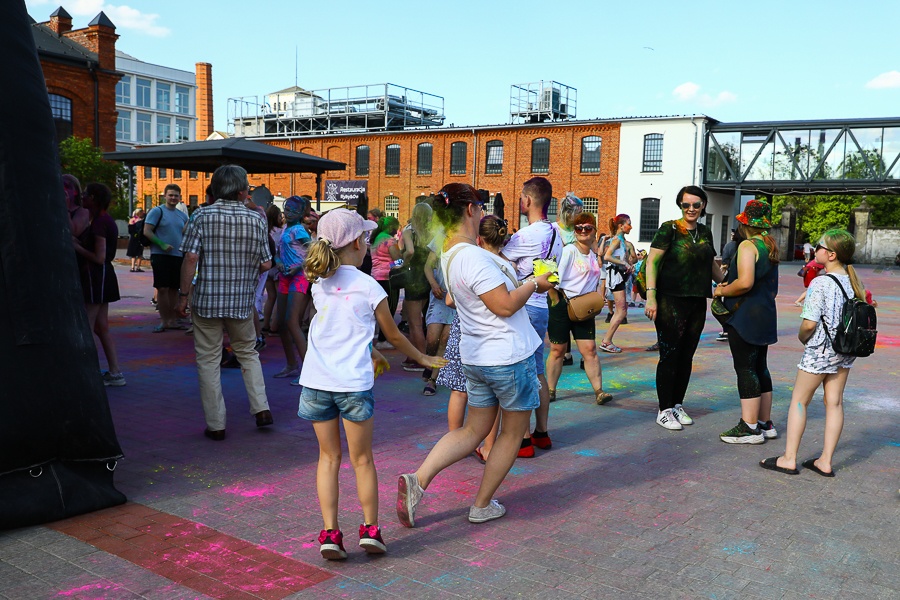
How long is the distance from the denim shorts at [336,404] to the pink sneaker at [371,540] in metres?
0.55

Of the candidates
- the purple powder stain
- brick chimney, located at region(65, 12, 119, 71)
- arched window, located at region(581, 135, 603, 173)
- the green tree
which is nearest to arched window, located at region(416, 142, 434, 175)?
arched window, located at region(581, 135, 603, 173)

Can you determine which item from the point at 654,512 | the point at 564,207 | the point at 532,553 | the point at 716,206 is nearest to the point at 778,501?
the point at 654,512

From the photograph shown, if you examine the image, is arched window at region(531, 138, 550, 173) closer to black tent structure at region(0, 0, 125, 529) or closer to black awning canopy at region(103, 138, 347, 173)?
black awning canopy at region(103, 138, 347, 173)

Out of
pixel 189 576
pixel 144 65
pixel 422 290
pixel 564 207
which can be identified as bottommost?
pixel 189 576

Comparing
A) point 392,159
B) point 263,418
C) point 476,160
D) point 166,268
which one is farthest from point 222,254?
point 392,159

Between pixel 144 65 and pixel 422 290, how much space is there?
90.0 m

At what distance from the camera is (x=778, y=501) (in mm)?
4785

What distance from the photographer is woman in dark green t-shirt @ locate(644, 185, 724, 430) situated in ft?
20.8

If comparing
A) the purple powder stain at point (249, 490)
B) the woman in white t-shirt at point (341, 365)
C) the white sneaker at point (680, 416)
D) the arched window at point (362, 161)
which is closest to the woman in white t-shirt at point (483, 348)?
the woman in white t-shirt at point (341, 365)

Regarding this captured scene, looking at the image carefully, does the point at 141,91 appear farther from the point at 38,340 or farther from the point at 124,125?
the point at 38,340

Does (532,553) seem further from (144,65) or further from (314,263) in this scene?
(144,65)

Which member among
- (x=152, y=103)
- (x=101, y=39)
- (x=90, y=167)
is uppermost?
(x=152, y=103)

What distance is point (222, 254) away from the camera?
19.7 ft

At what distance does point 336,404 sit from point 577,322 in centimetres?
366
